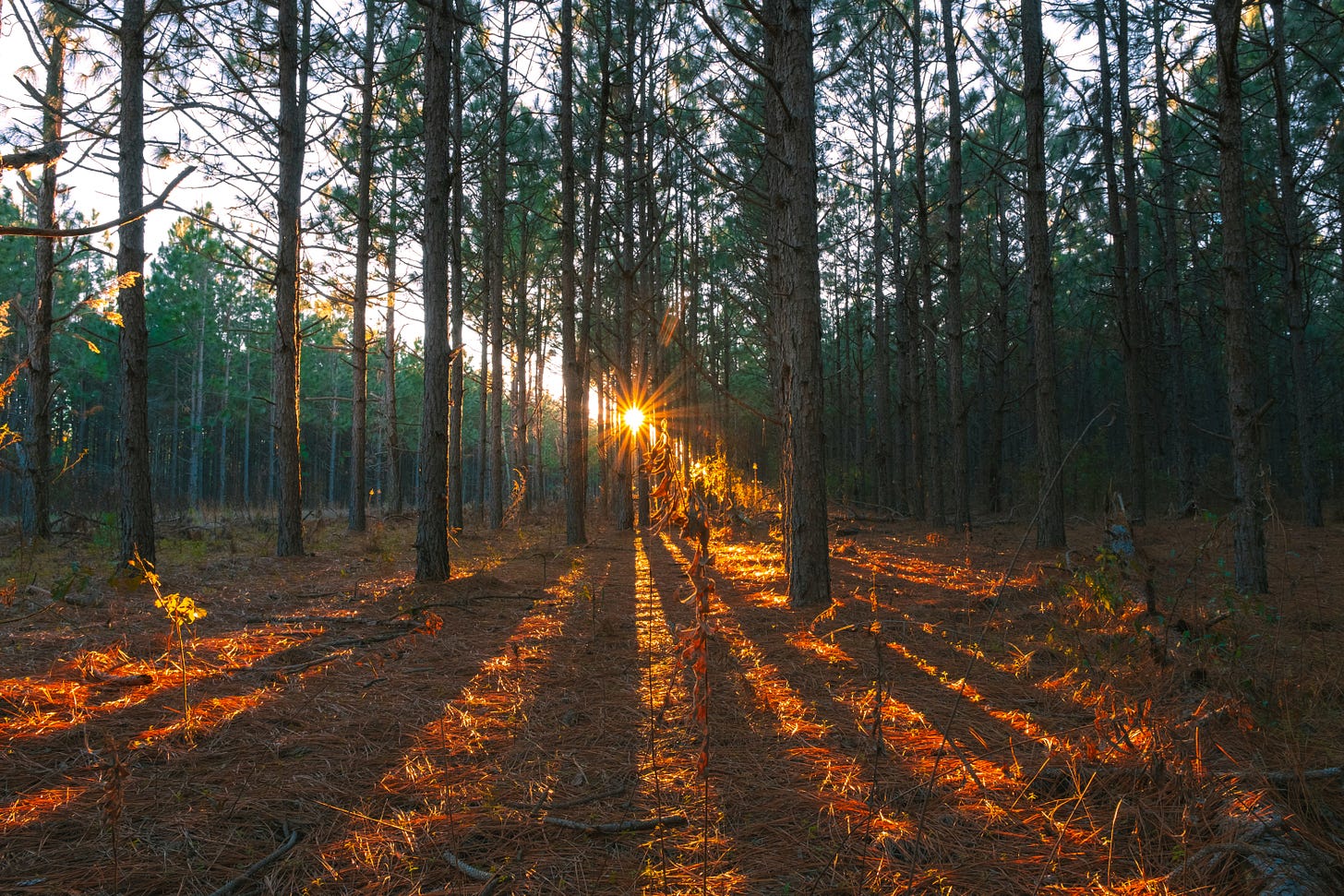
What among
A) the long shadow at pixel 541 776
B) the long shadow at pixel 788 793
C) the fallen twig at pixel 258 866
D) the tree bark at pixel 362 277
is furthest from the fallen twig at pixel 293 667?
the tree bark at pixel 362 277

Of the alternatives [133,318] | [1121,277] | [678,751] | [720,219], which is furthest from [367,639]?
[720,219]

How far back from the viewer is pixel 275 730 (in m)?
2.60

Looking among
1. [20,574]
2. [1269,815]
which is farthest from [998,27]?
[20,574]

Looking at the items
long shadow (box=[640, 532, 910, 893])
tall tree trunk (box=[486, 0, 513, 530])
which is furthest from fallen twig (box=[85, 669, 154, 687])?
tall tree trunk (box=[486, 0, 513, 530])

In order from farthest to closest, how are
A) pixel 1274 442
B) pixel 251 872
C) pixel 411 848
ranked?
pixel 1274 442
pixel 411 848
pixel 251 872

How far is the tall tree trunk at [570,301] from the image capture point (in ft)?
33.4

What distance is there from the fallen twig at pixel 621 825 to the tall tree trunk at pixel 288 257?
796 cm

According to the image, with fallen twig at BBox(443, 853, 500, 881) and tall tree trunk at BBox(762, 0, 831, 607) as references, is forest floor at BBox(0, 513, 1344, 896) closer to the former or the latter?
fallen twig at BBox(443, 853, 500, 881)

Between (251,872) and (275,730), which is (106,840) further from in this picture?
(275,730)

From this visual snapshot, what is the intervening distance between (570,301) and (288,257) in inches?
157

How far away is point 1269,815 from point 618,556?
8.63m

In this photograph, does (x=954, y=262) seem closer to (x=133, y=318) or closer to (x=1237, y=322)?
(x=1237, y=322)

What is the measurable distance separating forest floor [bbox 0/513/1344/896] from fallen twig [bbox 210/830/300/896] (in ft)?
0.05

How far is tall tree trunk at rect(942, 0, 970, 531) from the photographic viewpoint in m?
10.4
